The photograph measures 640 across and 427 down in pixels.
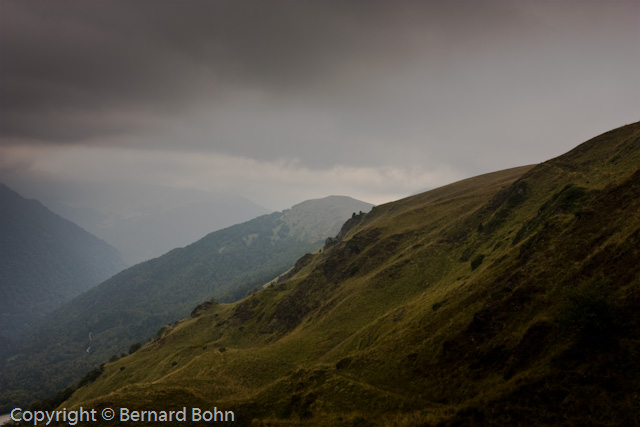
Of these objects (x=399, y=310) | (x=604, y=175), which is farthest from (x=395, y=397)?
(x=604, y=175)

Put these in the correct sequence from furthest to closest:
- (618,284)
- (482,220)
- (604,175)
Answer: (482,220) → (604,175) → (618,284)

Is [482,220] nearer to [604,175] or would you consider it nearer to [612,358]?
[604,175]

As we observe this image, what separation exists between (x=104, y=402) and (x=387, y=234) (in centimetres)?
7794

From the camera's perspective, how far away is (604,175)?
46188 mm

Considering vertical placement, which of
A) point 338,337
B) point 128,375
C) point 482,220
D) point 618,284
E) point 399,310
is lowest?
point 128,375

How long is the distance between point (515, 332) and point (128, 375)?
118316 millimetres

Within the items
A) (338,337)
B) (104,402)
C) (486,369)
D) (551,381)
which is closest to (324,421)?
(486,369)

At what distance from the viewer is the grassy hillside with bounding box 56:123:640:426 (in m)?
19.1

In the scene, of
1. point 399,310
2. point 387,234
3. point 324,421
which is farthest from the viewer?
point 387,234

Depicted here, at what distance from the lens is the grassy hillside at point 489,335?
19109mm

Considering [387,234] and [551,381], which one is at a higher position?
[387,234]

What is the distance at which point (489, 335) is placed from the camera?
27234 mm

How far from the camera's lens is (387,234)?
316 ft

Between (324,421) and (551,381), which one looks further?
(324,421)
